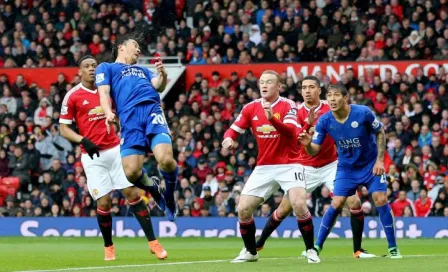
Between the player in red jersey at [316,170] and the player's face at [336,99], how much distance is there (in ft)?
0.99

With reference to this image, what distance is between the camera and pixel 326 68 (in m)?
28.5

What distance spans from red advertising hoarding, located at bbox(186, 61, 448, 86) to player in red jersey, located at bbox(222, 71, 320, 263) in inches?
551

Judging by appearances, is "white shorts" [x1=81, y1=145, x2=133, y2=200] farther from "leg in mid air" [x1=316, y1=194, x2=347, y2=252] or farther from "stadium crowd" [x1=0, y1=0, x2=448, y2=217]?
"stadium crowd" [x1=0, y1=0, x2=448, y2=217]

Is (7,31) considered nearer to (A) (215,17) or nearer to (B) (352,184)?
(A) (215,17)

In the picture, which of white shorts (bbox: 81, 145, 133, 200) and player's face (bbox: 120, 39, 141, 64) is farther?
white shorts (bbox: 81, 145, 133, 200)

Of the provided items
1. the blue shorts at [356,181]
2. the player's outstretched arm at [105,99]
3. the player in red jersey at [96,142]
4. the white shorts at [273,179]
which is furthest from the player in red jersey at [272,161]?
the player in red jersey at [96,142]

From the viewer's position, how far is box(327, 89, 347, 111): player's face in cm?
1416

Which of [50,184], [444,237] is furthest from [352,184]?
[50,184]

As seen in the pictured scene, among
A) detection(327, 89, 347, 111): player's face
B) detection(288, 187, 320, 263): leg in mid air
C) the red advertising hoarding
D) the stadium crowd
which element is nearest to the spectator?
the stadium crowd

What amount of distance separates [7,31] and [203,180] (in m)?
9.59

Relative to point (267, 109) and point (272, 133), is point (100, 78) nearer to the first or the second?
point (267, 109)

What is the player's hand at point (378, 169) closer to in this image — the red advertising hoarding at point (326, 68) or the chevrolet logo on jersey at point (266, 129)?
the chevrolet logo on jersey at point (266, 129)

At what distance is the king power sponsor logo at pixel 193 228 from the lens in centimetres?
2306

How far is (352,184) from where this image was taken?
14.5 m
